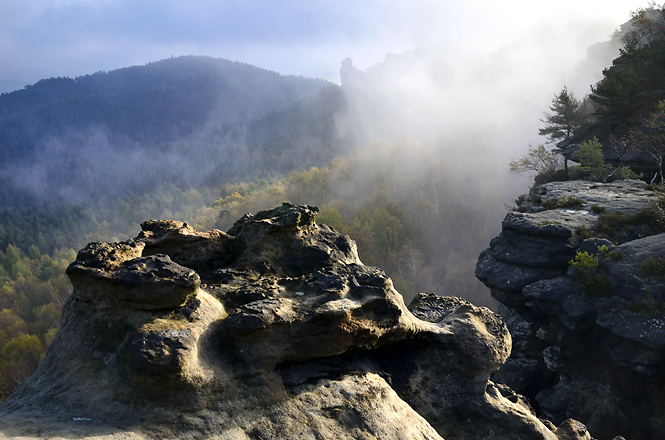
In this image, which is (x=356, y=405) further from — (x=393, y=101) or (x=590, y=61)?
(x=393, y=101)

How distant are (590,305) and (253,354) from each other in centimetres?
1980

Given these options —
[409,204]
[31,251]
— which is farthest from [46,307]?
[409,204]

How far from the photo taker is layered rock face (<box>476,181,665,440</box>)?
708 inches

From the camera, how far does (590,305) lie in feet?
65.1

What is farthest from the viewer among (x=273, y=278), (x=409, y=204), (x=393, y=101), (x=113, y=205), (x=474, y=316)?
(x=393, y=101)

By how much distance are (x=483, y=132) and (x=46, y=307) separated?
3888 inches

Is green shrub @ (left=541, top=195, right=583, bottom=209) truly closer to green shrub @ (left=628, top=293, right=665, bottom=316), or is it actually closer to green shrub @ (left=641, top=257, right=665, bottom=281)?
green shrub @ (left=641, top=257, right=665, bottom=281)

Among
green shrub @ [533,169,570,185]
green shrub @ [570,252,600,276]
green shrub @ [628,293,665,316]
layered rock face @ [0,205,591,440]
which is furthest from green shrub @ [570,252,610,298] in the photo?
green shrub @ [533,169,570,185]

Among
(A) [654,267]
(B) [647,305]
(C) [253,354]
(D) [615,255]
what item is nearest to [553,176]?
(D) [615,255]

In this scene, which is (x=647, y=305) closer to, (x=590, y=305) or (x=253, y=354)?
(x=590, y=305)

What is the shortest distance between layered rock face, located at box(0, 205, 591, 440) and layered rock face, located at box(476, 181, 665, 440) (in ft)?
43.8

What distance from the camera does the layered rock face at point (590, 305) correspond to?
18.0 metres

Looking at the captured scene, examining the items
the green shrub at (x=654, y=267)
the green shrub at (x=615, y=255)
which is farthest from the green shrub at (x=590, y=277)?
the green shrub at (x=654, y=267)

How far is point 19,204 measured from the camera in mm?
184625
